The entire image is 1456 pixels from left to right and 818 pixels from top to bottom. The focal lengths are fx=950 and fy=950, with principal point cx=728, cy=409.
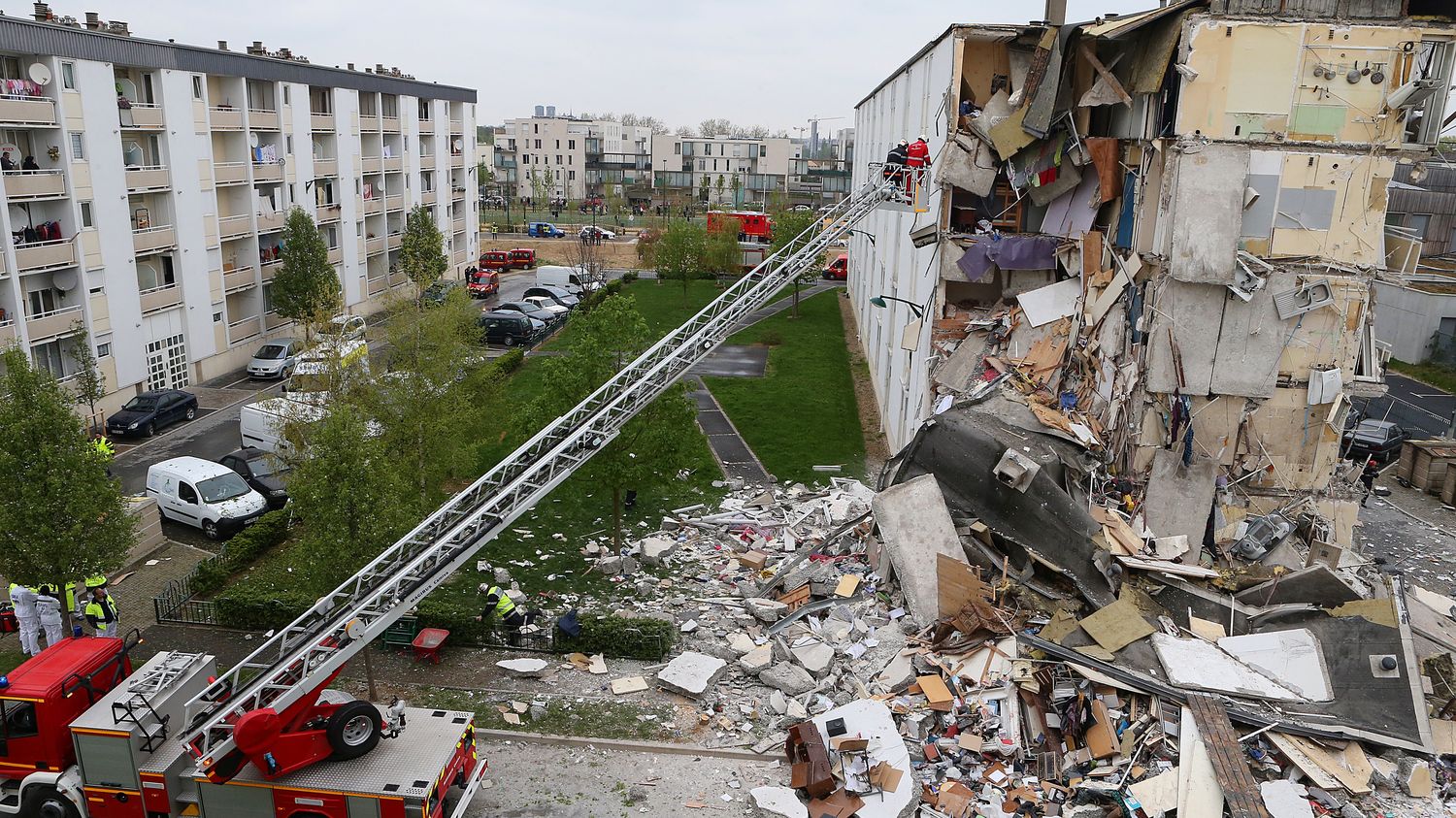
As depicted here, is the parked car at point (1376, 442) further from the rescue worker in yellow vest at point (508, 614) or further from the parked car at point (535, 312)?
the parked car at point (535, 312)

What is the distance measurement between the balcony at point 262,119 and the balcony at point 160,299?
8.13 meters

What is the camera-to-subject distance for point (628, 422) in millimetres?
19594

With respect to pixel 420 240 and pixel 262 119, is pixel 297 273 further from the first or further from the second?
pixel 420 240

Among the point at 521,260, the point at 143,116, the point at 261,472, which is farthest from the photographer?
the point at 521,260

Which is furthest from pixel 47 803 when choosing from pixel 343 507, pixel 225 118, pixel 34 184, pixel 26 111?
pixel 225 118

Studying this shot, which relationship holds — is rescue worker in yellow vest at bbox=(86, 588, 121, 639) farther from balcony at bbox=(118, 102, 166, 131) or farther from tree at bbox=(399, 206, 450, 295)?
tree at bbox=(399, 206, 450, 295)

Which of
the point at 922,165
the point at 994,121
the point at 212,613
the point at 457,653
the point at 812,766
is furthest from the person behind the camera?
the point at 922,165

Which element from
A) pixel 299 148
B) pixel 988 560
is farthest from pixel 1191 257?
pixel 299 148

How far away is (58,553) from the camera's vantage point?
14930 mm

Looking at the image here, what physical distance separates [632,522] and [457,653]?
6015 mm

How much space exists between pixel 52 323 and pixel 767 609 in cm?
2369

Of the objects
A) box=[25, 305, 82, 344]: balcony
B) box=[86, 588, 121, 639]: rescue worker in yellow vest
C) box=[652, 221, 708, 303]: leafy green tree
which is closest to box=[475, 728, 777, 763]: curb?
box=[86, 588, 121, 639]: rescue worker in yellow vest

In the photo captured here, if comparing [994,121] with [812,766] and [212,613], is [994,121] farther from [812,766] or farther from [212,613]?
[212,613]

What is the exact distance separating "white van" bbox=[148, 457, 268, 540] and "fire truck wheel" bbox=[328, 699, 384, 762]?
467 inches
